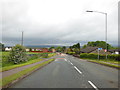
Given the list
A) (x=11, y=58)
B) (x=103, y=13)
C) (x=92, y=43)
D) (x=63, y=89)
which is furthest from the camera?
(x=92, y=43)

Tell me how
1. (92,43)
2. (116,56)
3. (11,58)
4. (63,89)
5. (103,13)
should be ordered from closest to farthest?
(63,89) < (11,58) < (103,13) < (116,56) < (92,43)

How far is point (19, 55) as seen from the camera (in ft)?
62.5

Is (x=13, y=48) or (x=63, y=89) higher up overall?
(x=13, y=48)

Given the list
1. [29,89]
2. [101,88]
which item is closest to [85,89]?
[101,88]

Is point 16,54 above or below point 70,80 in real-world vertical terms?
above

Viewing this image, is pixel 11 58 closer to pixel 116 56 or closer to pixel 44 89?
pixel 44 89

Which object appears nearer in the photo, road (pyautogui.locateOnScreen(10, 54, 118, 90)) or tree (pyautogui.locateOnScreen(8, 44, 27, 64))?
road (pyautogui.locateOnScreen(10, 54, 118, 90))

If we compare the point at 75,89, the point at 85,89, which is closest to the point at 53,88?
the point at 75,89

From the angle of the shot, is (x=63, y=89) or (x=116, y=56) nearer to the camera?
(x=63, y=89)

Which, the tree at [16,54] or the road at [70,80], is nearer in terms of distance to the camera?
the road at [70,80]

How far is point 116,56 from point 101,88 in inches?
877

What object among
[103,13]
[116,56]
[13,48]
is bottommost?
[116,56]

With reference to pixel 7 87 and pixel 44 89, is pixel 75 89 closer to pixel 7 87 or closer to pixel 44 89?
pixel 44 89

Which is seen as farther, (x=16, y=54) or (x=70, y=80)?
(x=16, y=54)
